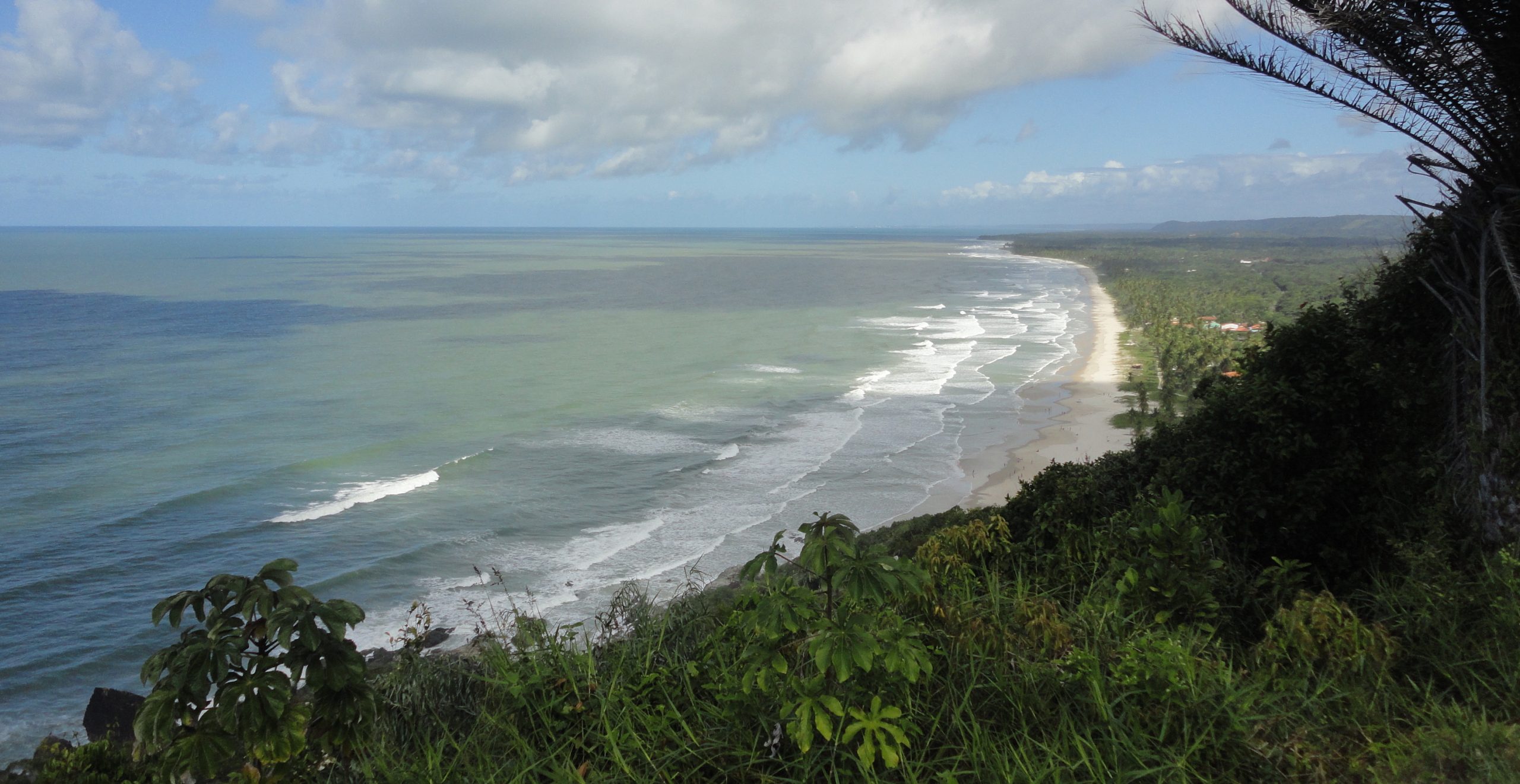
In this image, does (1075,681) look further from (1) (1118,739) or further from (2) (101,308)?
(2) (101,308)

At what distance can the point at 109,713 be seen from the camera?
1409cm

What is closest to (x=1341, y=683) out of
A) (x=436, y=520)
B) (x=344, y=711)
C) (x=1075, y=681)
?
(x=1075, y=681)

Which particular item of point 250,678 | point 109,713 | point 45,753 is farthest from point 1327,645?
point 109,713

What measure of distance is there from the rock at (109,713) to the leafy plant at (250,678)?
13.0m

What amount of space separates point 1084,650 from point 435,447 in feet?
102

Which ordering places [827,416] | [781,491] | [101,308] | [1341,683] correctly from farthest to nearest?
1. [101,308]
2. [827,416]
3. [781,491]
4. [1341,683]

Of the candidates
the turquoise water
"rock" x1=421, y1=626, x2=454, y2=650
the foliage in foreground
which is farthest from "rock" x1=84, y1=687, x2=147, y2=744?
the foliage in foreground

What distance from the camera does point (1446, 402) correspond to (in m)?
6.83

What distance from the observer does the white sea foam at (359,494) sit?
81.0ft

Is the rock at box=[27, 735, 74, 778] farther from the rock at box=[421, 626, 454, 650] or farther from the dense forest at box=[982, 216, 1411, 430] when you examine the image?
the dense forest at box=[982, 216, 1411, 430]

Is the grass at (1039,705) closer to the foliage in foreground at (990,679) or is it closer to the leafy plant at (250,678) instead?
the foliage in foreground at (990,679)

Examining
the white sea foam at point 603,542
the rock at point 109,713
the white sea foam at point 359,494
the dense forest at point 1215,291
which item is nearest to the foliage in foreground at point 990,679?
the dense forest at point 1215,291

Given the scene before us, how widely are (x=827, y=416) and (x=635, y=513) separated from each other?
42.1ft

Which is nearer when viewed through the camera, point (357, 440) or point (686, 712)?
point (686, 712)
